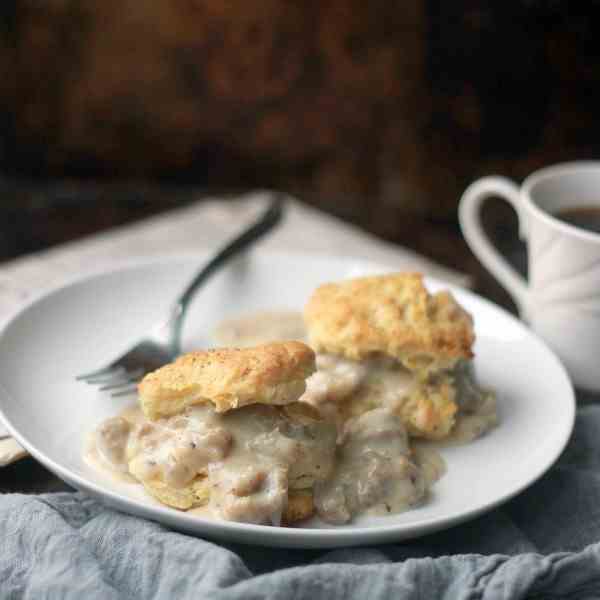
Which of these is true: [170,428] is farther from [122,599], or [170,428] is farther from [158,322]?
[158,322]

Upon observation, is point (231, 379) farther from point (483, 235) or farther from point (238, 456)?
point (483, 235)

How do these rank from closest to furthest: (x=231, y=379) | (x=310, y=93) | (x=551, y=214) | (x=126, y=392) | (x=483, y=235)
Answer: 1. (x=231, y=379)
2. (x=126, y=392)
3. (x=551, y=214)
4. (x=483, y=235)
5. (x=310, y=93)

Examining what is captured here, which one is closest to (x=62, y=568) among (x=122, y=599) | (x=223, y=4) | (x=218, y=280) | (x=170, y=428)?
(x=122, y=599)

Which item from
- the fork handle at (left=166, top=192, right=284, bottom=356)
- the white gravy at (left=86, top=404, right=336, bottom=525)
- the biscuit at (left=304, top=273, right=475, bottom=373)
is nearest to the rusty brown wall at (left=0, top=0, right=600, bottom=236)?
the fork handle at (left=166, top=192, right=284, bottom=356)

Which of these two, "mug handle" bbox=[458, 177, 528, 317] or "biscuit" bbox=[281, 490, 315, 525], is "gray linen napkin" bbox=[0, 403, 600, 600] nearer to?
"biscuit" bbox=[281, 490, 315, 525]

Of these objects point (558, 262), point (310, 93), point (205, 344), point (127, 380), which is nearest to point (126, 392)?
point (127, 380)

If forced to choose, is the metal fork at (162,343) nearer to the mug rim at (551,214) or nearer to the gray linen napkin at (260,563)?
the gray linen napkin at (260,563)

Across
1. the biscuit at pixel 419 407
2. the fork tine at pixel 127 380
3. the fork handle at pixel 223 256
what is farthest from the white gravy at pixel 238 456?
the fork handle at pixel 223 256
